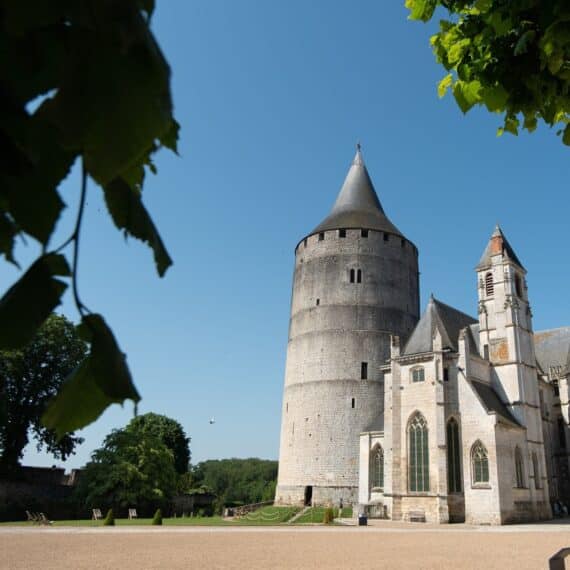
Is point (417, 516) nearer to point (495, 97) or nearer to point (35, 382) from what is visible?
point (35, 382)

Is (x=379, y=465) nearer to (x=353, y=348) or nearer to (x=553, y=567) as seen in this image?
(x=353, y=348)

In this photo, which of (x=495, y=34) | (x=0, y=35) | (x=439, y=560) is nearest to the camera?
(x=0, y=35)

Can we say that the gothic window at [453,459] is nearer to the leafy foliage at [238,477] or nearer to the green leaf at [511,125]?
the green leaf at [511,125]

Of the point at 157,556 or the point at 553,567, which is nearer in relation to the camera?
the point at 553,567

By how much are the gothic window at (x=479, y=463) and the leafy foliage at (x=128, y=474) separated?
1815 centimetres

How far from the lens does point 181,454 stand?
5603cm

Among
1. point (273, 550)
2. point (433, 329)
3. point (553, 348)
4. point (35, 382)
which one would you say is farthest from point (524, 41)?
point (553, 348)

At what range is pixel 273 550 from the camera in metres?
14.9

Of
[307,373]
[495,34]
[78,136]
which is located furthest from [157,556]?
[307,373]

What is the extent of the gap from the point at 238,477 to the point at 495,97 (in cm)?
8962

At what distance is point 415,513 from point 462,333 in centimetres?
968

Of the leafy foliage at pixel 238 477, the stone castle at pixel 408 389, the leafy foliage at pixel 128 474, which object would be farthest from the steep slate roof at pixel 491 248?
the leafy foliage at pixel 238 477

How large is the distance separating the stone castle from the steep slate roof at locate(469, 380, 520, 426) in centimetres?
10

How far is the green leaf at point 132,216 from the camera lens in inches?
39.6
